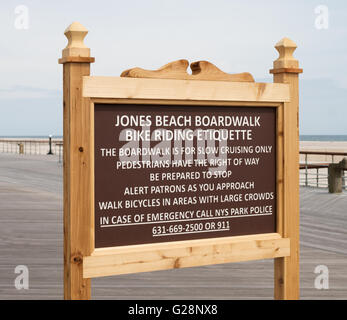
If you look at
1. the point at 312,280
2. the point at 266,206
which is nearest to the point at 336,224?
the point at 312,280

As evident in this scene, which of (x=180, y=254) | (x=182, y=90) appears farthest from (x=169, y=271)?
(x=182, y=90)

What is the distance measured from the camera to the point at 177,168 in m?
4.05

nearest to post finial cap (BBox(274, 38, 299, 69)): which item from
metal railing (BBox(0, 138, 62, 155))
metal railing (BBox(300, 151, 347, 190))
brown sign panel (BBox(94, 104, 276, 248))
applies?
brown sign panel (BBox(94, 104, 276, 248))

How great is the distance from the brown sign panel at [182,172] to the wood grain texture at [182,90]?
8cm

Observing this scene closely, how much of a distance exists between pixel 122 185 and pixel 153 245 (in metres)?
0.50

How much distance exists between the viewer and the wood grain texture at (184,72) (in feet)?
13.1

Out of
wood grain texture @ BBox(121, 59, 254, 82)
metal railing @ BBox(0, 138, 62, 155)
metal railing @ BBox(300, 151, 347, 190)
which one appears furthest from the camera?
metal railing @ BBox(0, 138, 62, 155)

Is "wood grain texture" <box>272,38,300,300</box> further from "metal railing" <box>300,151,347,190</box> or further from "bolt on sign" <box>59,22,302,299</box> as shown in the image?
"metal railing" <box>300,151,347,190</box>

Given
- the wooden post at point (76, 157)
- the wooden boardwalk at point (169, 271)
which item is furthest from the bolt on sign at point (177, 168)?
the wooden boardwalk at point (169, 271)

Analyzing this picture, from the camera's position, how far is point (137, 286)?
19.3ft

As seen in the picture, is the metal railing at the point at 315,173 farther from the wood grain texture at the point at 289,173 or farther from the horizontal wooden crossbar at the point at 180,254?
the horizontal wooden crossbar at the point at 180,254

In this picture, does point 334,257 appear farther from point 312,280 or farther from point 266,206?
point 266,206

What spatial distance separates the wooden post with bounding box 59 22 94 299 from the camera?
3.74 m

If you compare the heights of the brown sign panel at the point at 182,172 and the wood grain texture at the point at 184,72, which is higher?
the wood grain texture at the point at 184,72
